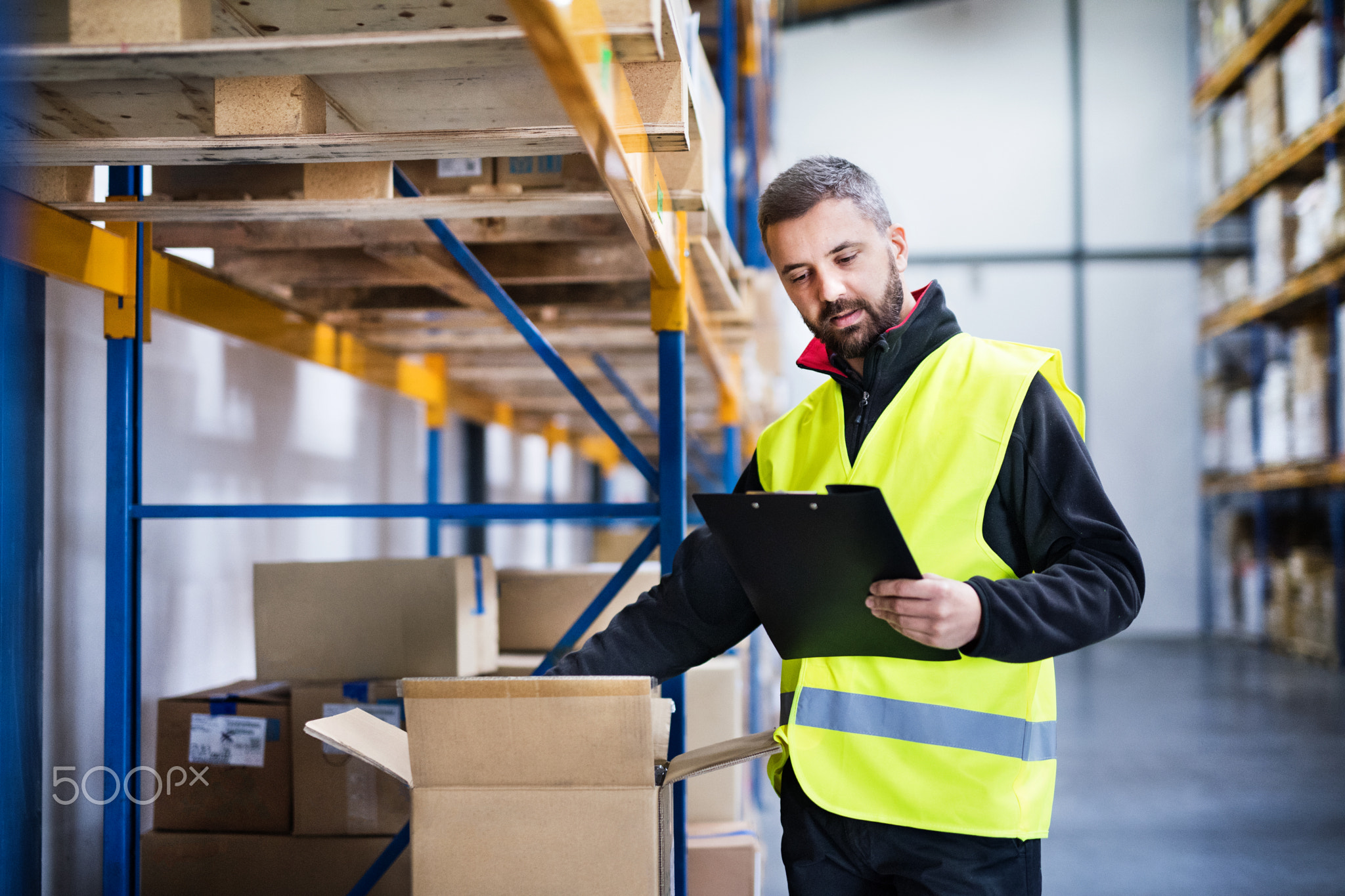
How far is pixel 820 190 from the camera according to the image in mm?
1889

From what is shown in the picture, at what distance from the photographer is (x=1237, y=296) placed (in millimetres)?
12492

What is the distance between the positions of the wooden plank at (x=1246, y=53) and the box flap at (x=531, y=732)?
39.0 ft

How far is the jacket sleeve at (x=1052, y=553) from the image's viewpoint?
5.24 feet

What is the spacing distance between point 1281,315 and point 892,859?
40.6 feet

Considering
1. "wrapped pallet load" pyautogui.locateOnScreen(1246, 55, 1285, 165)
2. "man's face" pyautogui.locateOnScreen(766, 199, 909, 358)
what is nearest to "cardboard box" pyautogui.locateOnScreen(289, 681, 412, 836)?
"man's face" pyautogui.locateOnScreen(766, 199, 909, 358)

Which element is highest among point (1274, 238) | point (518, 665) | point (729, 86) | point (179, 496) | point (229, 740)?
point (1274, 238)

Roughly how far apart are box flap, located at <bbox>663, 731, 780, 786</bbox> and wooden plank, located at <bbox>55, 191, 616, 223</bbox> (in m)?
1.25

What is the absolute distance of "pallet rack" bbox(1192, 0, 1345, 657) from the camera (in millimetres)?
9711

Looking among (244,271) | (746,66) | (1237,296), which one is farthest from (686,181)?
(1237,296)

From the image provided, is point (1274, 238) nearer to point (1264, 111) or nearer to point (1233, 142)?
point (1264, 111)

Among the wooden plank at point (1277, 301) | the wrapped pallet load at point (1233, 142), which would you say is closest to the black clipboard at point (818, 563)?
the wooden plank at point (1277, 301)

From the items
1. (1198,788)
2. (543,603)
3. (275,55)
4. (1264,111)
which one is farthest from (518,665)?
(1264,111)

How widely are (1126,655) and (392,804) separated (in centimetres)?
1086

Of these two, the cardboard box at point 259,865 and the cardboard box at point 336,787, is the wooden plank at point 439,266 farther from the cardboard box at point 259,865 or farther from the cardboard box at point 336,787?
the cardboard box at point 259,865
